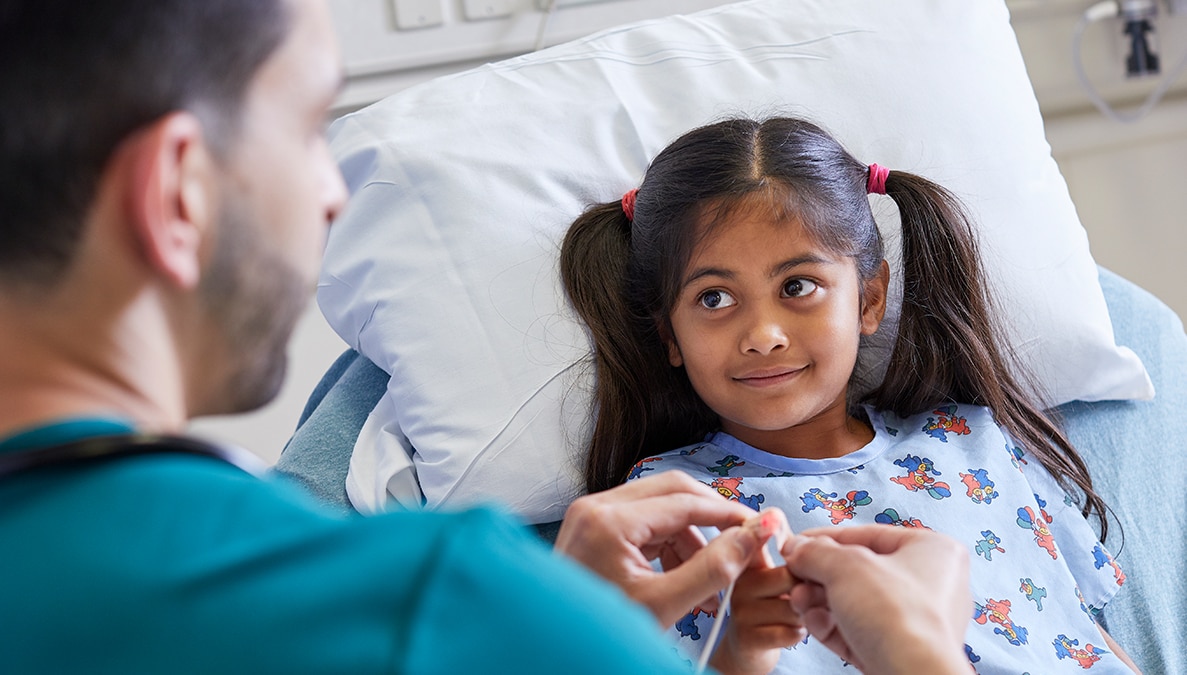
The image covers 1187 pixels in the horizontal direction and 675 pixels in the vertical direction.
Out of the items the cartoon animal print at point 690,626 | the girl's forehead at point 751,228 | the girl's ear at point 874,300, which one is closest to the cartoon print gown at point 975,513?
the cartoon animal print at point 690,626

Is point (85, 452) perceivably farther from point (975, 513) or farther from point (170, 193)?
point (975, 513)

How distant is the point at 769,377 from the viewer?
1.22m

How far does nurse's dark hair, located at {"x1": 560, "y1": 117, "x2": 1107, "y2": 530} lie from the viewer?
49.8 inches

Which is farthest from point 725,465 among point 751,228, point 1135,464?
point 1135,464

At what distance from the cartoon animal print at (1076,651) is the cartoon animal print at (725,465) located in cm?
36

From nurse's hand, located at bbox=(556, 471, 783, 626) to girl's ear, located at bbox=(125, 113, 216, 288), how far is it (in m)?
0.40

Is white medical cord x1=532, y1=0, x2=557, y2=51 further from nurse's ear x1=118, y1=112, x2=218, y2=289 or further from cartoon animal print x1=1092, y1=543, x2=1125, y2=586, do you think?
nurse's ear x1=118, y1=112, x2=218, y2=289

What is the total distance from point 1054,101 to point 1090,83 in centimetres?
7

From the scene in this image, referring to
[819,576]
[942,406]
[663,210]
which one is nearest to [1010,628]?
[942,406]

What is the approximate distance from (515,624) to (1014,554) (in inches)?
35.0

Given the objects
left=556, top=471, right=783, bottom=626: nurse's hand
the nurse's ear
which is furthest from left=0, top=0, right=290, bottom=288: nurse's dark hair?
left=556, top=471, right=783, bottom=626: nurse's hand

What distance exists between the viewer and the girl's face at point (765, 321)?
121 cm

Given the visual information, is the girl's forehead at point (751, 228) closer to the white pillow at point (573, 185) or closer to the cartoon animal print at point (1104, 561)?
the white pillow at point (573, 185)

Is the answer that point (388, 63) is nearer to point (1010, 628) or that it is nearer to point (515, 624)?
point (1010, 628)
